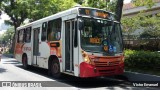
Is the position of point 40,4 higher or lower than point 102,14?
higher

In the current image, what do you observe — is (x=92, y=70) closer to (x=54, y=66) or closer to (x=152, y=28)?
(x=54, y=66)

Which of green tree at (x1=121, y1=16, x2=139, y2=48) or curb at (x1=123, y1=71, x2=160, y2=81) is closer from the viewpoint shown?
curb at (x1=123, y1=71, x2=160, y2=81)

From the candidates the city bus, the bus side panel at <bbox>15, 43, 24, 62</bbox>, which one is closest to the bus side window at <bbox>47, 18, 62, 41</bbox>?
the city bus

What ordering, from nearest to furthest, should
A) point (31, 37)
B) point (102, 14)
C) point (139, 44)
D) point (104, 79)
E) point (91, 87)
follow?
point (91, 87) < point (102, 14) < point (104, 79) < point (31, 37) < point (139, 44)

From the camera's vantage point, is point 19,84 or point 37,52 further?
point 37,52

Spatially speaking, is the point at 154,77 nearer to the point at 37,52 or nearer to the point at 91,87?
the point at 91,87

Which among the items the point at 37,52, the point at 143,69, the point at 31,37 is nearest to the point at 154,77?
the point at 143,69

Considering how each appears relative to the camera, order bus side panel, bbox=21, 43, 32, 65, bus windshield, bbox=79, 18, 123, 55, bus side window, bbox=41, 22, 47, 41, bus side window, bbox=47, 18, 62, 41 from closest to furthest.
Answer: bus windshield, bbox=79, 18, 123, 55
bus side window, bbox=47, 18, 62, 41
bus side window, bbox=41, 22, 47, 41
bus side panel, bbox=21, 43, 32, 65

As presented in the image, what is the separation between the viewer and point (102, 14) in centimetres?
1301

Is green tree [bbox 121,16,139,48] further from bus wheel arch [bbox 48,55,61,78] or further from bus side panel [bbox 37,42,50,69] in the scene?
bus wheel arch [bbox 48,55,61,78]

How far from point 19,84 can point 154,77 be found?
19.0 ft

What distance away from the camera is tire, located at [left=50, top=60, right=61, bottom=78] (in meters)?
14.1

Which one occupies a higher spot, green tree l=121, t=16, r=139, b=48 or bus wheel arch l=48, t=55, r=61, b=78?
green tree l=121, t=16, r=139, b=48

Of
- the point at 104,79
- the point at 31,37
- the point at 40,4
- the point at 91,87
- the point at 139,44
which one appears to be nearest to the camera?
the point at 91,87
